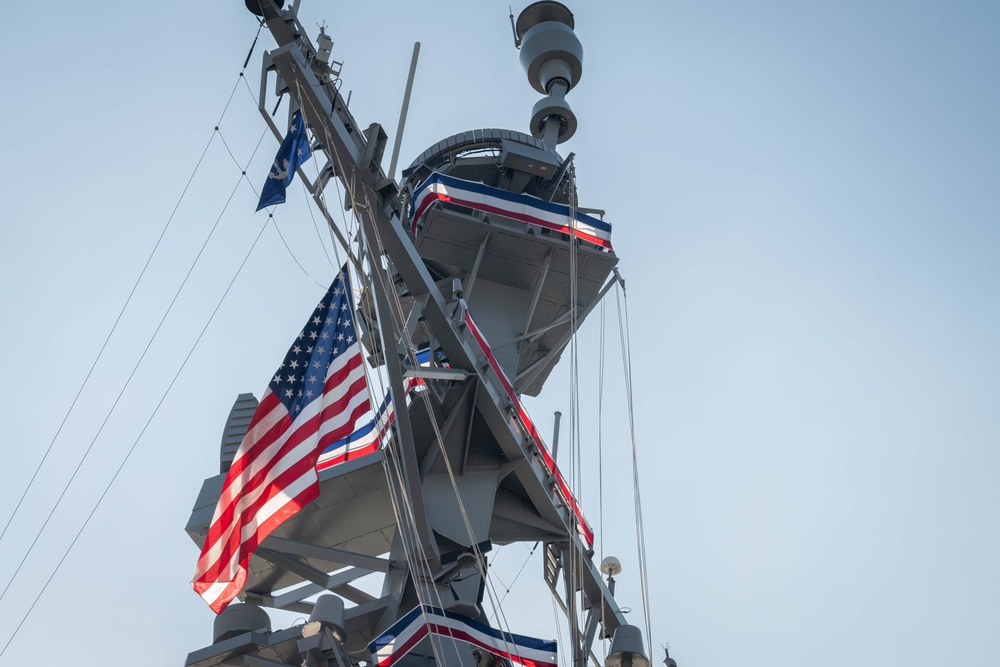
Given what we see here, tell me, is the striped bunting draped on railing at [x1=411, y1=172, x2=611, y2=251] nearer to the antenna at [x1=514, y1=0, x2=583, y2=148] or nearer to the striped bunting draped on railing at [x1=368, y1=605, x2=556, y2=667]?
the antenna at [x1=514, y1=0, x2=583, y2=148]

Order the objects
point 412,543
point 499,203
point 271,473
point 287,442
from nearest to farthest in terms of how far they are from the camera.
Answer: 1. point 271,473
2. point 287,442
3. point 412,543
4. point 499,203

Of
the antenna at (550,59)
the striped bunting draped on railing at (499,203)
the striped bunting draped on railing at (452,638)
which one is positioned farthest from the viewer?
the antenna at (550,59)

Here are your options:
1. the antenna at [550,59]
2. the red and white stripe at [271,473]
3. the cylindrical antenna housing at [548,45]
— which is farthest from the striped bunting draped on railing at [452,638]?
the cylindrical antenna housing at [548,45]

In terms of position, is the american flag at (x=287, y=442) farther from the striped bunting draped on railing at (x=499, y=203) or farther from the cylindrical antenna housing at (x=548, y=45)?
the cylindrical antenna housing at (x=548, y=45)

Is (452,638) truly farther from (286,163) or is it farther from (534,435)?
(286,163)

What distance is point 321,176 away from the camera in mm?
13359

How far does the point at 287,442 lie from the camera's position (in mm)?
11312

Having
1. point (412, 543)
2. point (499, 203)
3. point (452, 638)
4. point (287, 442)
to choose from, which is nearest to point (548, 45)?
point (499, 203)

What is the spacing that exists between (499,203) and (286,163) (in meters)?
5.01

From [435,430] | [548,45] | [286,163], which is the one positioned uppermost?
[548,45]

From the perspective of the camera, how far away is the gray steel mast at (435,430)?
12.6 m

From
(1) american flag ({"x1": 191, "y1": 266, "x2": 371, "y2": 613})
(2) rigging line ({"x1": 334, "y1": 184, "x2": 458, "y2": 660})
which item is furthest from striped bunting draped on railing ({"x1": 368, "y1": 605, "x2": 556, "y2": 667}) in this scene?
(1) american flag ({"x1": 191, "y1": 266, "x2": 371, "y2": 613})

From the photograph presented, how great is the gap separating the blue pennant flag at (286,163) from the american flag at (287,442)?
1426 millimetres

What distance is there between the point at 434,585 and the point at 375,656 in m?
1.04
